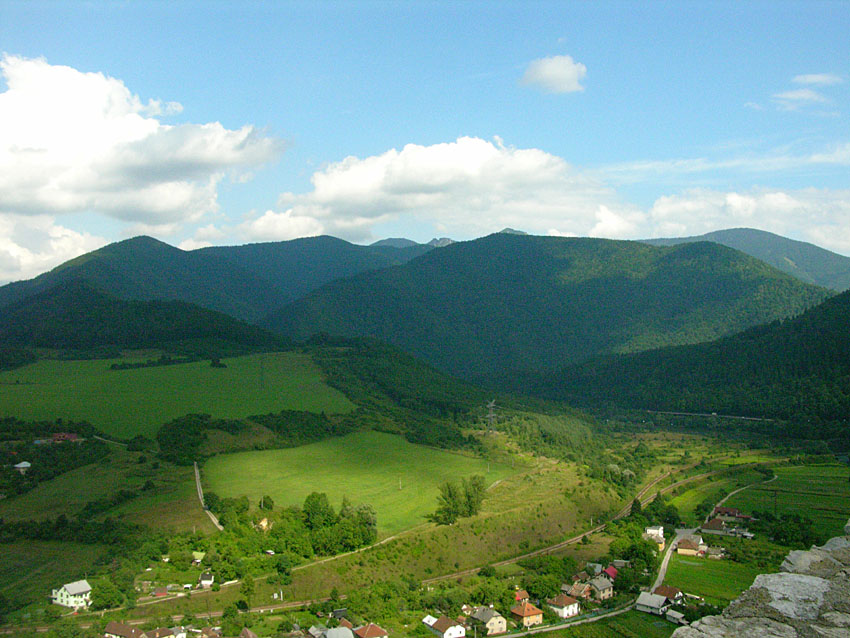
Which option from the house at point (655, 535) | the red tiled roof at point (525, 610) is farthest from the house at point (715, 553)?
the red tiled roof at point (525, 610)

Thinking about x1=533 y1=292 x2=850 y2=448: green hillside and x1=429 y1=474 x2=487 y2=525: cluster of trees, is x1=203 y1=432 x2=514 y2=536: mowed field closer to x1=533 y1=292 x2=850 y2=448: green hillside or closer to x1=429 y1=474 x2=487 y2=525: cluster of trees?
x1=429 y1=474 x2=487 y2=525: cluster of trees

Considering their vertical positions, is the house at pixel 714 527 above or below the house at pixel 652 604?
below

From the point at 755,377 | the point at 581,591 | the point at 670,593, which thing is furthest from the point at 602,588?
the point at 755,377

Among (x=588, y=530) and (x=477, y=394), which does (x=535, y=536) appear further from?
(x=477, y=394)

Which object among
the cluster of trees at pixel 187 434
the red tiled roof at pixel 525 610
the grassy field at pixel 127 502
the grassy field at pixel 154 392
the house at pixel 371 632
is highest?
the grassy field at pixel 154 392

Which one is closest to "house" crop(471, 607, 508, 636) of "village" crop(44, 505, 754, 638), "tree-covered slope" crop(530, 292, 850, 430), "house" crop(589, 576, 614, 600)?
"village" crop(44, 505, 754, 638)

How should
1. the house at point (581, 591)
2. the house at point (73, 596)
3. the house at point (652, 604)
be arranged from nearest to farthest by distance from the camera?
the house at point (73, 596) < the house at point (652, 604) < the house at point (581, 591)

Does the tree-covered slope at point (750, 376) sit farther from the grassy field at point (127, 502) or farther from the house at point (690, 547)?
the grassy field at point (127, 502)
